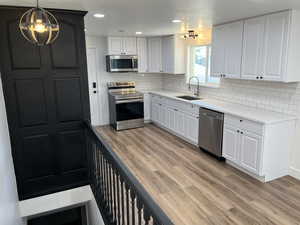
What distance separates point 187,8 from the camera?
2869 mm

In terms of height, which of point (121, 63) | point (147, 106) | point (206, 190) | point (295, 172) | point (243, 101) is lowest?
point (206, 190)

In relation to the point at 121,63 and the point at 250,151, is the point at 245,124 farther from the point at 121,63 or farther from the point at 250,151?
the point at 121,63

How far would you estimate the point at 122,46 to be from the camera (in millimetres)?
6164

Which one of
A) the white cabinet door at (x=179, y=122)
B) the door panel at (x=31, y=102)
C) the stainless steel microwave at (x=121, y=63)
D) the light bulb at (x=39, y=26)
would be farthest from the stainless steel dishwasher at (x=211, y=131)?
the light bulb at (x=39, y=26)

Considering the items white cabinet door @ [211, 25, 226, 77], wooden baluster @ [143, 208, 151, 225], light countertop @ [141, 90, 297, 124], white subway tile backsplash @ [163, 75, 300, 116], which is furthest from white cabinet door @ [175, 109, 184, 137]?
wooden baluster @ [143, 208, 151, 225]

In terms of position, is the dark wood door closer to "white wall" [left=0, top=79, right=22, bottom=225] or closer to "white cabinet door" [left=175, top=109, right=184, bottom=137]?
"white wall" [left=0, top=79, right=22, bottom=225]

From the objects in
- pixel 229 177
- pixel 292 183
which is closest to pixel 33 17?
pixel 229 177

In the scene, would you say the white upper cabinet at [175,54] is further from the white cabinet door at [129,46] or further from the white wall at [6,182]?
the white wall at [6,182]

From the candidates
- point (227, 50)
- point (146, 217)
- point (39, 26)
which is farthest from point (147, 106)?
point (146, 217)

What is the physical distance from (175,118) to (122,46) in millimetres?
2476

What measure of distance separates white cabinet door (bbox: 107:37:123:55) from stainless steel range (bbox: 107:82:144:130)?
88 centimetres

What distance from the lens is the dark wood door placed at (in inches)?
109

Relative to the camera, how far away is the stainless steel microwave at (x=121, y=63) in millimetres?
6035

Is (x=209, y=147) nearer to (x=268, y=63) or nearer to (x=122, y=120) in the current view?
(x=268, y=63)
